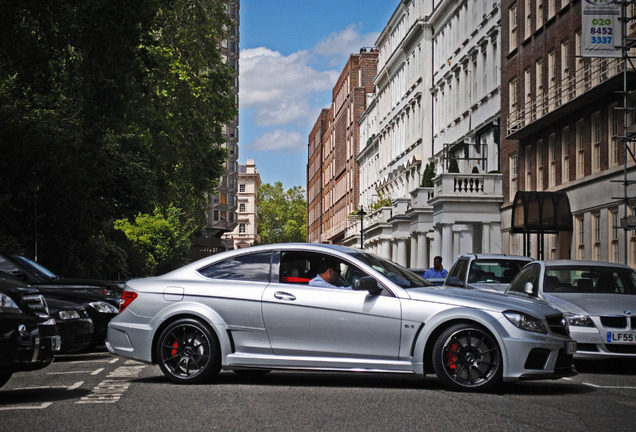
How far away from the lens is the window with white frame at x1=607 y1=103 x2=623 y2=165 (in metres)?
31.5

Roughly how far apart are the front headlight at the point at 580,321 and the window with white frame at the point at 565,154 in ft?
76.0

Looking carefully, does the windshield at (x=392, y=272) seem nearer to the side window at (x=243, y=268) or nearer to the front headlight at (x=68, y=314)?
the side window at (x=243, y=268)

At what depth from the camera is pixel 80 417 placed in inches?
357

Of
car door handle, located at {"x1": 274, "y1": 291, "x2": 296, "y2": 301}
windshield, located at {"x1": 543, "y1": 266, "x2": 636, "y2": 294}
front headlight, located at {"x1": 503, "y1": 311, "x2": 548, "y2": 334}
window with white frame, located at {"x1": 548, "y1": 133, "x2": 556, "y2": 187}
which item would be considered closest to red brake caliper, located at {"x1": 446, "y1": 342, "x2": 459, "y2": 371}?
front headlight, located at {"x1": 503, "y1": 311, "x2": 548, "y2": 334}

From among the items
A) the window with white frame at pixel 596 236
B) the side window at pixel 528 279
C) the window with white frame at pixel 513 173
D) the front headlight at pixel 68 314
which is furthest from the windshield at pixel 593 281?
the window with white frame at pixel 513 173

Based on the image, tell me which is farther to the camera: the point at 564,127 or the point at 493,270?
Result: the point at 564,127

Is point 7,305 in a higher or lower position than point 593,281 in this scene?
lower

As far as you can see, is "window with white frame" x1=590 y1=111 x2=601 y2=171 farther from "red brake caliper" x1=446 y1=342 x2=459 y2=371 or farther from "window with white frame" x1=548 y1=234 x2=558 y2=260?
"red brake caliper" x1=446 y1=342 x2=459 y2=371

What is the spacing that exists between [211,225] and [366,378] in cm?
13188

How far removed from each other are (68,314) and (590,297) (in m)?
7.31

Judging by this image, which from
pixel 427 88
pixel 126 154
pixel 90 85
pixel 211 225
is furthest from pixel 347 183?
pixel 90 85

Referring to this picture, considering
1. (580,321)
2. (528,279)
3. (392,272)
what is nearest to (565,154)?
(528,279)

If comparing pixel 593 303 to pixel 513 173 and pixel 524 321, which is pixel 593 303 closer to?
pixel 524 321

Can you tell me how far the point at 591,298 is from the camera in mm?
14711
